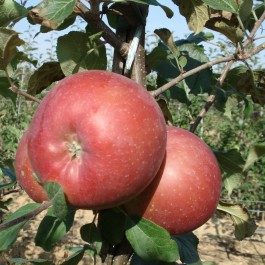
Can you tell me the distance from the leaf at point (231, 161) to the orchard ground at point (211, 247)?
117 inches

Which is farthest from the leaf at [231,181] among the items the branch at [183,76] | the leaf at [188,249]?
the branch at [183,76]

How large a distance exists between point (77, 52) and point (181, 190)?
290mm

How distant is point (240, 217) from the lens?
0.78 meters

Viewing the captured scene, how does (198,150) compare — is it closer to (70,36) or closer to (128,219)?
(128,219)

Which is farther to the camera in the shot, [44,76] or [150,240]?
[44,76]

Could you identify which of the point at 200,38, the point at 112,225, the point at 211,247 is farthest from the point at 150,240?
the point at 211,247

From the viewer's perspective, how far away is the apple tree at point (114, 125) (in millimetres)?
507

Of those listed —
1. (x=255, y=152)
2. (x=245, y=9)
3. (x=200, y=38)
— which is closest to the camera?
(x=255, y=152)

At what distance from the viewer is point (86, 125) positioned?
503mm

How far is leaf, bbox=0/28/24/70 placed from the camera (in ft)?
1.89

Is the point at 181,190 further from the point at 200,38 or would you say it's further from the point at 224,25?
the point at 200,38

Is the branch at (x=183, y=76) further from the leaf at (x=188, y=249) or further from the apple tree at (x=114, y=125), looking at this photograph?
the leaf at (x=188, y=249)

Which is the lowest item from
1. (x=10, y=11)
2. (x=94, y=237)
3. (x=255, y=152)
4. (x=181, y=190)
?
(x=94, y=237)

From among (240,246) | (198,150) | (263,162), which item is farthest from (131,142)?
(263,162)
